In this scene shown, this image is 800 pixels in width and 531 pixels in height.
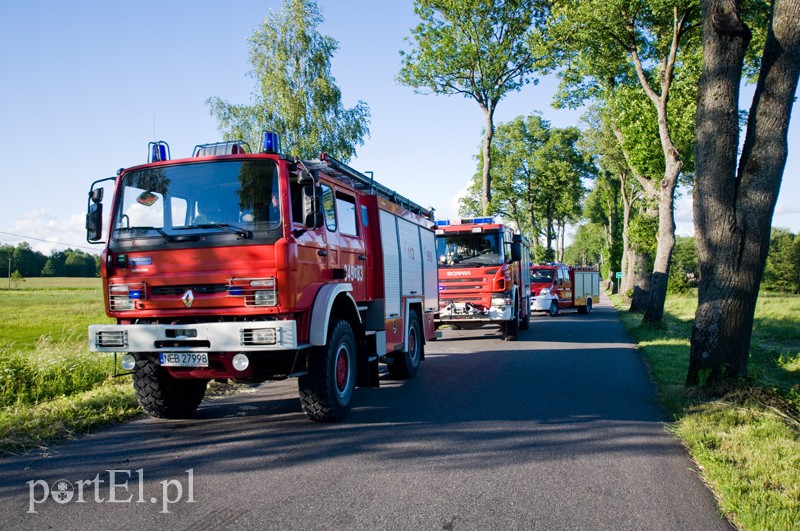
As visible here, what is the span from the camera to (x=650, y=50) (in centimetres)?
1966

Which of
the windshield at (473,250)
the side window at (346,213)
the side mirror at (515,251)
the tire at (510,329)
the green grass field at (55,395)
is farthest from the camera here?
the side mirror at (515,251)

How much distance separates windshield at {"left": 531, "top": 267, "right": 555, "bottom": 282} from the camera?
100ft

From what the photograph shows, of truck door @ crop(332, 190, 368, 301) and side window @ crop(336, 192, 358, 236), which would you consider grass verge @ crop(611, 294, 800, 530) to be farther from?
side window @ crop(336, 192, 358, 236)

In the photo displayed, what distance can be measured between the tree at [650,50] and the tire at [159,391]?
1579 centimetres

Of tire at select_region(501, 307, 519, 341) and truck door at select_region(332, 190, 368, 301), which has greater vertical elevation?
truck door at select_region(332, 190, 368, 301)

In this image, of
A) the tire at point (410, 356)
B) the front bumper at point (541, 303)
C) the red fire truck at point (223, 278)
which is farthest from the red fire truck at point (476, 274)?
the front bumper at point (541, 303)

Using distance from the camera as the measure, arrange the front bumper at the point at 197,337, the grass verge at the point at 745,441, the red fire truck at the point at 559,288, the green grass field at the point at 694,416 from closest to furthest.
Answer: the grass verge at the point at 745,441, the green grass field at the point at 694,416, the front bumper at the point at 197,337, the red fire truck at the point at 559,288

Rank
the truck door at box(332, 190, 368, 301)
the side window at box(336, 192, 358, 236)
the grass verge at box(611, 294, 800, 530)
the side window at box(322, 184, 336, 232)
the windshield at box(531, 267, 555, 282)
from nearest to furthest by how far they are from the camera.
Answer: the grass verge at box(611, 294, 800, 530) < the side window at box(322, 184, 336, 232) < the truck door at box(332, 190, 368, 301) < the side window at box(336, 192, 358, 236) < the windshield at box(531, 267, 555, 282)

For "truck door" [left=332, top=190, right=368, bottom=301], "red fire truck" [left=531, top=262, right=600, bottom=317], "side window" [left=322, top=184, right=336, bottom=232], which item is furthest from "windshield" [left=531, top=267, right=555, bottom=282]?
"side window" [left=322, top=184, right=336, bottom=232]

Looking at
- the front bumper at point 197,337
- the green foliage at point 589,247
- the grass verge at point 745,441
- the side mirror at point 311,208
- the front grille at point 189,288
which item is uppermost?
the green foliage at point 589,247

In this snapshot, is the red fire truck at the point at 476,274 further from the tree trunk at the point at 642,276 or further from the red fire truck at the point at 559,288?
the tree trunk at the point at 642,276

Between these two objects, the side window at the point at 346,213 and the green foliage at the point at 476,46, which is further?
the green foliage at the point at 476,46

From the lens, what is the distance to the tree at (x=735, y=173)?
7738 millimetres

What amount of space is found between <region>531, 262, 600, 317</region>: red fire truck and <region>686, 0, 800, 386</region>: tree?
21.9 m
